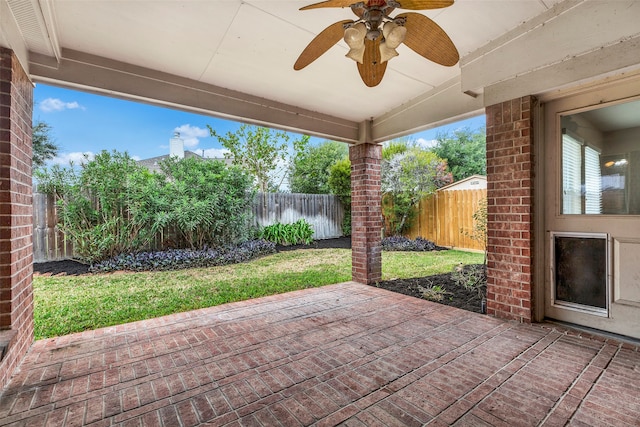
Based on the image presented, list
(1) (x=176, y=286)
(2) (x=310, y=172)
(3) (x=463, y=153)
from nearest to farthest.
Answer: (1) (x=176, y=286) → (2) (x=310, y=172) → (3) (x=463, y=153)

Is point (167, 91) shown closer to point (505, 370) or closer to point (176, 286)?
point (176, 286)

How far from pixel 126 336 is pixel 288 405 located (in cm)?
189

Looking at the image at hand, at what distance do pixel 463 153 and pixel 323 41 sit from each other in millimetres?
16475

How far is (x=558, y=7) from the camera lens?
7.92ft

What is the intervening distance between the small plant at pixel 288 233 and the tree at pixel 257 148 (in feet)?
7.58

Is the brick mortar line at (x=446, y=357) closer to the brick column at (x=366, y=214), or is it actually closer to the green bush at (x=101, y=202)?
the brick column at (x=366, y=214)

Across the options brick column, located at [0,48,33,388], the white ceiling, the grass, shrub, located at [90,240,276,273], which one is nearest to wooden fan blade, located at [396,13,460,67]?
the white ceiling

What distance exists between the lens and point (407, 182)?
898 cm

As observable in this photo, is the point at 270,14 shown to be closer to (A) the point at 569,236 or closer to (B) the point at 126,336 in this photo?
(B) the point at 126,336


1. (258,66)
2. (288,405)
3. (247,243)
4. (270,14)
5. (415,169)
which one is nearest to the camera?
(288,405)

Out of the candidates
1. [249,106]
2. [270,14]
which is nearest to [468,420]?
[270,14]

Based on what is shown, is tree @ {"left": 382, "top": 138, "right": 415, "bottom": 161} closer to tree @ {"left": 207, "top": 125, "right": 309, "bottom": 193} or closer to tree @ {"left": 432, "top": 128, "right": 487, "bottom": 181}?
tree @ {"left": 207, "top": 125, "right": 309, "bottom": 193}

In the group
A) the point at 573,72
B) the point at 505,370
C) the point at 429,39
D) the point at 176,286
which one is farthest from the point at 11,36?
the point at 573,72

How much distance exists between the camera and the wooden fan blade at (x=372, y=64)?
7.08 ft
